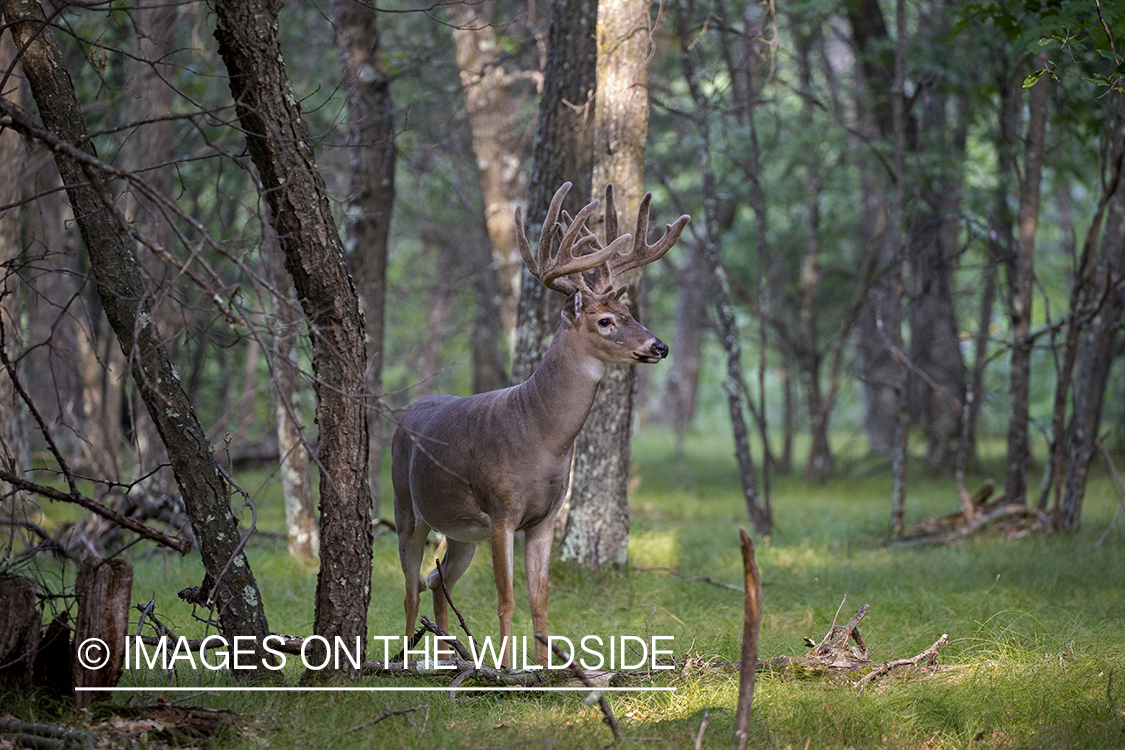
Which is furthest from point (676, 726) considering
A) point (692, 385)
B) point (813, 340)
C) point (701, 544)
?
point (692, 385)

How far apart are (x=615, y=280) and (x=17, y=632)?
395cm

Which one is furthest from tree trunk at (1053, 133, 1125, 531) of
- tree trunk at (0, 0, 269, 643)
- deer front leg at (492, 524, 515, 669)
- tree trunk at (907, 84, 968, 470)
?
tree trunk at (0, 0, 269, 643)

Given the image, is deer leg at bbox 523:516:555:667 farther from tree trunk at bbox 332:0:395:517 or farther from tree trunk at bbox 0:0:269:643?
tree trunk at bbox 332:0:395:517

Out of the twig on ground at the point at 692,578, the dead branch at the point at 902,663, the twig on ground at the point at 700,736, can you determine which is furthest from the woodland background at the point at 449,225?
the dead branch at the point at 902,663

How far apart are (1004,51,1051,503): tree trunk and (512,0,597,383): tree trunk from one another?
4.01 metres

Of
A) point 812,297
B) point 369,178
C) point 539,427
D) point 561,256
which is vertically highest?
point 369,178

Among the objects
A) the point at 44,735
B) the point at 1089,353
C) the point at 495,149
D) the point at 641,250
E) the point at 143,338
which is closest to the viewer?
the point at 44,735

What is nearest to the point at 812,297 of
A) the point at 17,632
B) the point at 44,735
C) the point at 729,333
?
the point at 729,333

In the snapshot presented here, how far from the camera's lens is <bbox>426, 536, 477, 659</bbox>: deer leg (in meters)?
5.36

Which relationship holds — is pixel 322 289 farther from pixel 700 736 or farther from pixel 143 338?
pixel 700 736

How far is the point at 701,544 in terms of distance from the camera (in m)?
9.03

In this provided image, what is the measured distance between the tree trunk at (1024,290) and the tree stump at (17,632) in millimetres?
7708

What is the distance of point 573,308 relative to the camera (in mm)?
4750

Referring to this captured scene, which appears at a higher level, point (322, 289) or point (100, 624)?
point (322, 289)
